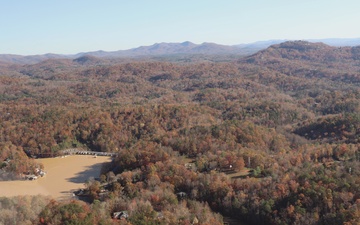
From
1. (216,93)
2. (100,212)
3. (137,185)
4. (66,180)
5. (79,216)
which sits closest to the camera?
(79,216)

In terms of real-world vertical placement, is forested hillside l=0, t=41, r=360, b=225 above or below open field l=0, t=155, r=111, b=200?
above

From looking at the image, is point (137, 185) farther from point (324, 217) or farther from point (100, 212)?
point (324, 217)

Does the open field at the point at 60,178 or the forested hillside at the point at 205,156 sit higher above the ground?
the forested hillside at the point at 205,156

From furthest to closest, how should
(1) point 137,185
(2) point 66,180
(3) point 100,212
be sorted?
1. (2) point 66,180
2. (1) point 137,185
3. (3) point 100,212

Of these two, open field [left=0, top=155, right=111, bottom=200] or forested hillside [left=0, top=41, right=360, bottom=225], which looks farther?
open field [left=0, top=155, right=111, bottom=200]

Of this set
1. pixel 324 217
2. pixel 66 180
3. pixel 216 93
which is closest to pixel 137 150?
pixel 66 180

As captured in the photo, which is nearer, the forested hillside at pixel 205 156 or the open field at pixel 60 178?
the forested hillside at pixel 205 156

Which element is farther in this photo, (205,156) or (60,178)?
(60,178)

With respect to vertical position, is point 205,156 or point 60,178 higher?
point 205,156
